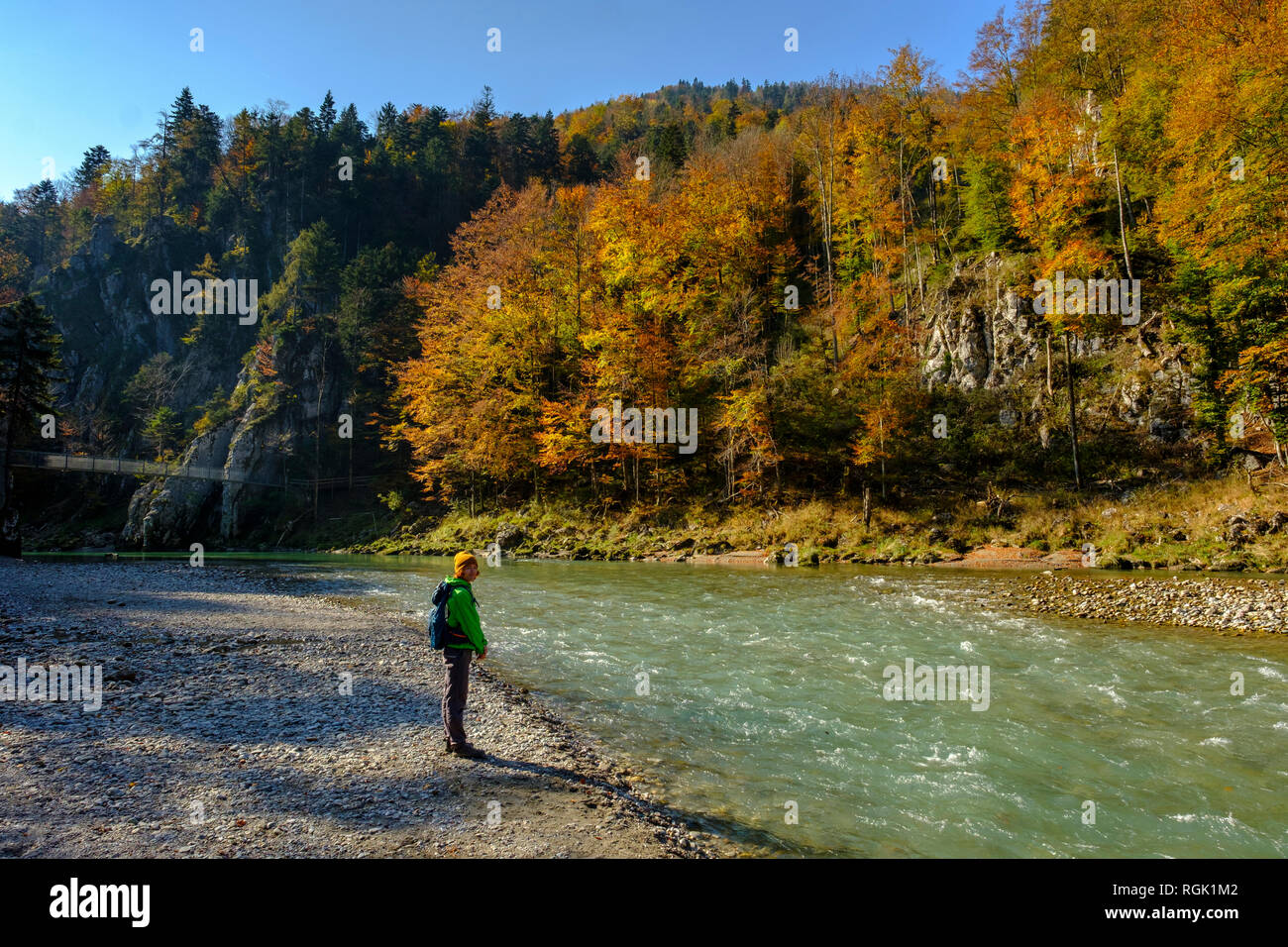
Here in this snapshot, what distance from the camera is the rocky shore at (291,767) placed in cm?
441

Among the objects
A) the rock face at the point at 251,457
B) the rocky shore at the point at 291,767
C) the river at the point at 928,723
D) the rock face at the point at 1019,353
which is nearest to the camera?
the rocky shore at the point at 291,767

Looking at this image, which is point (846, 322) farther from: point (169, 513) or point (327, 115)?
point (327, 115)

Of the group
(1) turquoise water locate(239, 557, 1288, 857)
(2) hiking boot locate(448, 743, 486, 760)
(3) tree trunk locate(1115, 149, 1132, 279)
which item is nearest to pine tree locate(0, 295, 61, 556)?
(1) turquoise water locate(239, 557, 1288, 857)

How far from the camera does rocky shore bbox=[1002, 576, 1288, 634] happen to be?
11.9m

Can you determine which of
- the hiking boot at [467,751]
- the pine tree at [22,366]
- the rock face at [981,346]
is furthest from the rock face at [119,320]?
the hiking boot at [467,751]

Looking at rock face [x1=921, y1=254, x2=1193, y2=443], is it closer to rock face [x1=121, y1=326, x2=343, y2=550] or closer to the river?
the river

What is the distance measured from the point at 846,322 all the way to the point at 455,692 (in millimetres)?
33043

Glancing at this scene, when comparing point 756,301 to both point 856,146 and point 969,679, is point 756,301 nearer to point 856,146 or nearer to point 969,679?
point 856,146

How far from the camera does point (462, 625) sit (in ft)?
21.4

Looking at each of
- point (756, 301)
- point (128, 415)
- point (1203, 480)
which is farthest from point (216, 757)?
point (128, 415)

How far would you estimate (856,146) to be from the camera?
36844mm

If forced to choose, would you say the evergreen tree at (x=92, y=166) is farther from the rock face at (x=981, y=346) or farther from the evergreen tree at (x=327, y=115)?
the rock face at (x=981, y=346)

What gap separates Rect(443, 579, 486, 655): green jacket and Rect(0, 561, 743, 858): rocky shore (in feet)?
3.80

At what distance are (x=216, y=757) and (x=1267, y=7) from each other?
38.2 m
